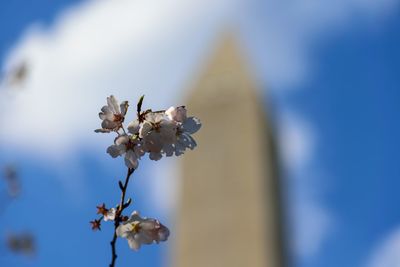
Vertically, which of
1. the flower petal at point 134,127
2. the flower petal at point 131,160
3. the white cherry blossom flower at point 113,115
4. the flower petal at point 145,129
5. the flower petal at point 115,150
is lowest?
the flower petal at point 131,160

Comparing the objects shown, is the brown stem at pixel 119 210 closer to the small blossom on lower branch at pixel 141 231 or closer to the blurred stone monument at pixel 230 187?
the small blossom on lower branch at pixel 141 231

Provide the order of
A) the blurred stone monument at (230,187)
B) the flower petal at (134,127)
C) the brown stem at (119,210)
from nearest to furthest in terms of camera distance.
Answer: the brown stem at (119,210)
the flower petal at (134,127)
the blurred stone monument at (230,187)

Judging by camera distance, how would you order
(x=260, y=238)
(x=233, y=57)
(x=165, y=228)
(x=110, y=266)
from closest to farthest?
1. (x=110, y=266)
2. (x=165, y=228)
3. (x=260, y=238)
4. (x=233, y=57)

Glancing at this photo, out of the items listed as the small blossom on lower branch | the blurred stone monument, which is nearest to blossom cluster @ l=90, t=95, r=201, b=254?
the small blossom on lower branch

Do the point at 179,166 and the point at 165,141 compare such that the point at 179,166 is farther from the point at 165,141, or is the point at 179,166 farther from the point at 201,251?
the point at 165,141

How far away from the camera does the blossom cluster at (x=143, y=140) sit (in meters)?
1.49

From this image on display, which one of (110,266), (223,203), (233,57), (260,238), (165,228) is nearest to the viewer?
(110,266)

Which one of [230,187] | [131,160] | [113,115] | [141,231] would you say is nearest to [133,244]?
[141,231]

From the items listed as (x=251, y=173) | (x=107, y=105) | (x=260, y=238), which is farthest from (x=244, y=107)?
(x=107, y=105)

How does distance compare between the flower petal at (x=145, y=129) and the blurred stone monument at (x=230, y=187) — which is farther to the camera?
the blurred stone monument at (x=230, y=187)

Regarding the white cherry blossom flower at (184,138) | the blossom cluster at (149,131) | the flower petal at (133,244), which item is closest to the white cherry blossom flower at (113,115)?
the blossom cluster at (149,131)

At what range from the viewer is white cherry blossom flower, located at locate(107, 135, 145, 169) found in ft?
4.88

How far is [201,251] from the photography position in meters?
39.4

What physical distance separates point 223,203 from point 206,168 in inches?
105
